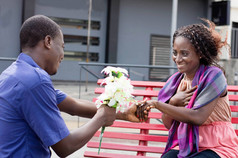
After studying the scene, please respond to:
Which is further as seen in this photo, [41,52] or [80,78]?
[80,78]

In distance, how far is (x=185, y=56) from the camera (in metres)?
3.13

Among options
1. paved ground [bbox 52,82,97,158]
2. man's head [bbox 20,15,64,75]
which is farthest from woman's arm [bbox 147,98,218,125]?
paved ground [bbox 52,82,97,158]

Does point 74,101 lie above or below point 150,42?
below

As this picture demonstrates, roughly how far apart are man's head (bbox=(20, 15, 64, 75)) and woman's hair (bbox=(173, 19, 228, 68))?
1223mm

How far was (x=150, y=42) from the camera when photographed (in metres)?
16.4

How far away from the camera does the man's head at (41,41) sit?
2.41 metres

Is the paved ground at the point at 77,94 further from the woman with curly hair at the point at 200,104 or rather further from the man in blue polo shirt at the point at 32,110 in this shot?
the man in blue polo shirt at the point at 32,110

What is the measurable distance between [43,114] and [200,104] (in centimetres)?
137

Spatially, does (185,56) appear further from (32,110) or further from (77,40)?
(77,40)

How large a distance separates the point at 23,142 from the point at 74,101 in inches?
37.2

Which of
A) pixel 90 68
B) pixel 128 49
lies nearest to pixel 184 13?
pixel 128 49

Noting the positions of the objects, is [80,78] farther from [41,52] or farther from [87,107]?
[41,52]

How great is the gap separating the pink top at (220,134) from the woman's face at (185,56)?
0.37 m

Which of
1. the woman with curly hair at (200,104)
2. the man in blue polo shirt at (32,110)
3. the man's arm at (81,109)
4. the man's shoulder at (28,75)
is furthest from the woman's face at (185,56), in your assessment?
the man's shoulder at (28,75)
